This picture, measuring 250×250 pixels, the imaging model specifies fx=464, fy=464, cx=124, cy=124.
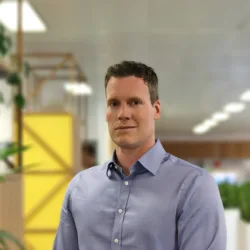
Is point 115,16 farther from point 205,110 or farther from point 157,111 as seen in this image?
point 205,110

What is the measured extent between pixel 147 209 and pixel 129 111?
18 centimetres

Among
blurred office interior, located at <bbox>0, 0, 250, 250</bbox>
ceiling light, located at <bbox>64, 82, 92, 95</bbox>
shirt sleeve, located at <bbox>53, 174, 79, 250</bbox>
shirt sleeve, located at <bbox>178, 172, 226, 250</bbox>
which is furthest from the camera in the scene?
ceiling light, located at <bbox>64, 82, 92, 95</bbox>

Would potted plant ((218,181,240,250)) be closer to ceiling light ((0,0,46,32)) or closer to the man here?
ceiling light ((0,0,46,32))

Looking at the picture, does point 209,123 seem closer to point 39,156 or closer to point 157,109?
point 39,156

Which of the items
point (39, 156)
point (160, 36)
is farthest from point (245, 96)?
point (39, 156)

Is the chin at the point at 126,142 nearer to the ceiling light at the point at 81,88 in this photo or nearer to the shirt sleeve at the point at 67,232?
the shirt sleeve at the point at 67,232

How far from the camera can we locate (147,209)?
82 cm

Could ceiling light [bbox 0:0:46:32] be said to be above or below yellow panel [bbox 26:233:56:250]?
above

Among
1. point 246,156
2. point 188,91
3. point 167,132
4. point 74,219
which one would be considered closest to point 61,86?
point 188,91

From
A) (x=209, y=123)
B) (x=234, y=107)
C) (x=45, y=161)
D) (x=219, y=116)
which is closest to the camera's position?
(x=45, y=161)

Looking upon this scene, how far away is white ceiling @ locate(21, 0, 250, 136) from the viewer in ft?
9.83

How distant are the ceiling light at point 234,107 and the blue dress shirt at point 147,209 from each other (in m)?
6.74

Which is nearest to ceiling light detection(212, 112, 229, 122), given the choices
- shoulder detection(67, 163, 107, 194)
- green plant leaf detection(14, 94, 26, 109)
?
green plant leaf detection(14, 94, 26, 109)

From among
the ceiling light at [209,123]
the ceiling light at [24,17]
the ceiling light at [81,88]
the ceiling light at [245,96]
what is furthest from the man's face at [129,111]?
the ceiling light at [209,123]
